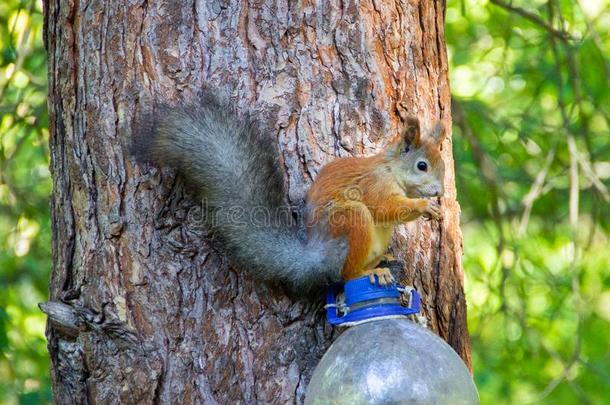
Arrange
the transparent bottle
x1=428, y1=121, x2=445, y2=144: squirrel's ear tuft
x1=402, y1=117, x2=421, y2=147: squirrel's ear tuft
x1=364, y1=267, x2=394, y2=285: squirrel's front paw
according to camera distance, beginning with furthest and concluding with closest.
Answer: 1. x1=428, y1=121, x2=445, y2=144: squirrel's ear tuft
2. x1=402, y1=117, x2=421, y2=147: squirrel's ear tuft
3. x1=364, y1=267, x2=394, y2=285: squirrel's front paw
4. the transparent bottle

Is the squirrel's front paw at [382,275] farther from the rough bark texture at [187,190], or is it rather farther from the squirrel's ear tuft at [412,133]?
the squirrel's ear tuft at [412,133]

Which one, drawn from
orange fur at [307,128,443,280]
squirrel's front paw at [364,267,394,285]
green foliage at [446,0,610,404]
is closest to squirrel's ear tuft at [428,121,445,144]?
orange fur at [307,128,443,280]

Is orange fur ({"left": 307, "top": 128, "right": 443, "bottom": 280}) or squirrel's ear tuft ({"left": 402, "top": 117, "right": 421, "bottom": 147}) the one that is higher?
squirrel's ear tuft ({"left": 402, "top": 117, "right": 421, "bottom": 147})

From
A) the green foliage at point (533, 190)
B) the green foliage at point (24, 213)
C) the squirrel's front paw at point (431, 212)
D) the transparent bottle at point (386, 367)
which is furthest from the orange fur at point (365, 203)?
the green foliage at point (24, 213)

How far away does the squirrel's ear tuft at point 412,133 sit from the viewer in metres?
1.50

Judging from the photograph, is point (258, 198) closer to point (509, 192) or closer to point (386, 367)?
point (386, 367)

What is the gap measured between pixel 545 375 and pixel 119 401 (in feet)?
8.82

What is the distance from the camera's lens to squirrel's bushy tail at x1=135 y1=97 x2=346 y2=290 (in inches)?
54.7

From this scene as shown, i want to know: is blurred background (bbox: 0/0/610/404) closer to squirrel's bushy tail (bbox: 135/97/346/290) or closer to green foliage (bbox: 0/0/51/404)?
green foliage (bbox: 0/0/51/404)

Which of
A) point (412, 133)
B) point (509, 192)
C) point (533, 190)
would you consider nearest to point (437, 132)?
point (412, 133)

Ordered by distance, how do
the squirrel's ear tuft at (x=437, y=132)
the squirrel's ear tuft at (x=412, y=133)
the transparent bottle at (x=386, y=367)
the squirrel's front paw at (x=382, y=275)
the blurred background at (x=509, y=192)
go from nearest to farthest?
1. the transparent bottle at (x=386, y=367)
2. the squirrel's front paw at (x=382, y=275)
3. the squirrel's ear tuft at (x=412, y=133)
4. the squirrel's ear tuft at (x=437, y=132)
5. the blurred background at (x=509, y=192)

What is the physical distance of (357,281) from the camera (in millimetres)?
1323

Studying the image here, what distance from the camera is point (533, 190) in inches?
90.7

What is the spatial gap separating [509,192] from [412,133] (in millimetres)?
1967
